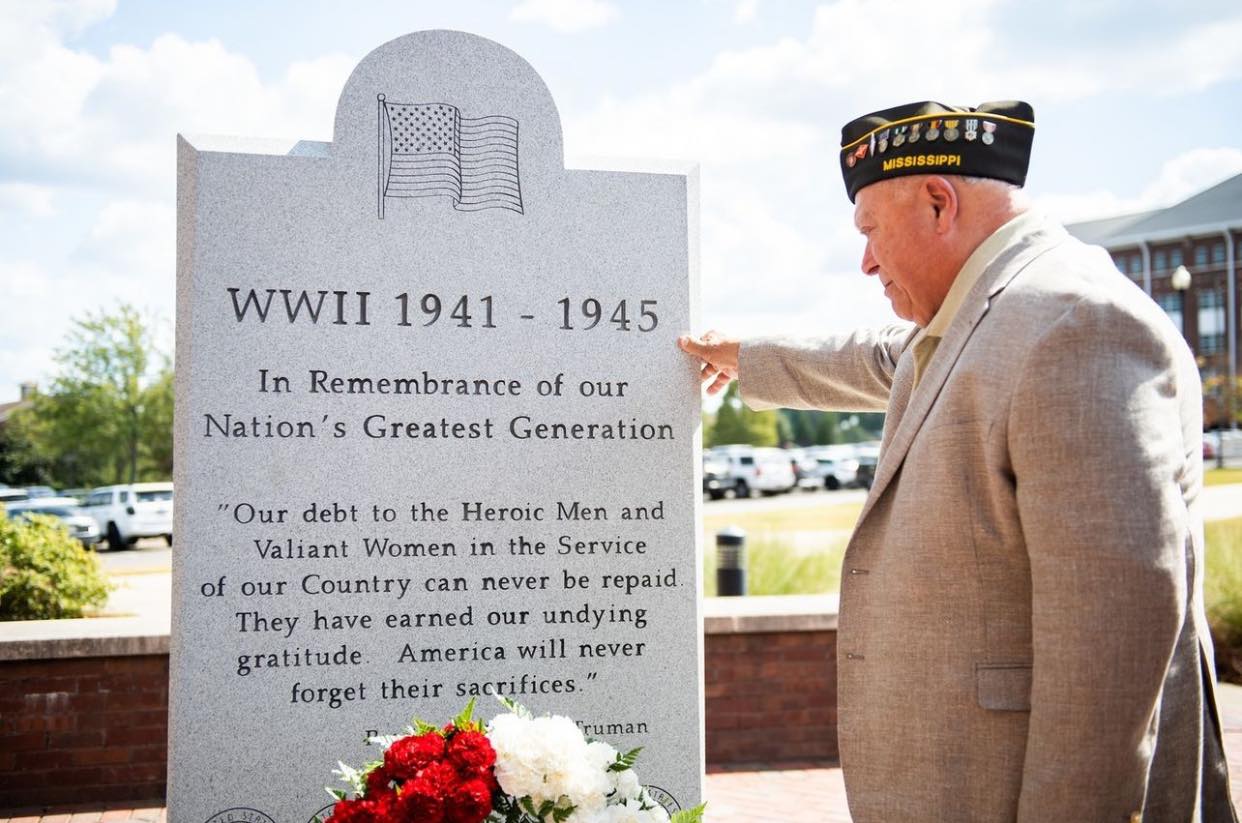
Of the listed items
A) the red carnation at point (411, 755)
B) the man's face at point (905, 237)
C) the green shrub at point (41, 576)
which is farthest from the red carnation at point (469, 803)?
the green shrub at point (41, 576)

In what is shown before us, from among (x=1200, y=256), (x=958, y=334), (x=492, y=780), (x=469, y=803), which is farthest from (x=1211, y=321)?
(x=469, y=803)

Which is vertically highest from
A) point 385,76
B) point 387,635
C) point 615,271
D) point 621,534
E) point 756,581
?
point 385,76

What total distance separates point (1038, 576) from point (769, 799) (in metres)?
4.09

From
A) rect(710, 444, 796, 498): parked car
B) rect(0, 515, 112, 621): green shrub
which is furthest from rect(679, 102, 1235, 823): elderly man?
rect(710, 444, 796, 498): parked car

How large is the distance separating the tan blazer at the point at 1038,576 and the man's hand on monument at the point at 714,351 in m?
0.91

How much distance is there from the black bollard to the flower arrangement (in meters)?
6.63

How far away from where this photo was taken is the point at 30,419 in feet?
148

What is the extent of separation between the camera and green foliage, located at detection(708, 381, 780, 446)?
59.7m

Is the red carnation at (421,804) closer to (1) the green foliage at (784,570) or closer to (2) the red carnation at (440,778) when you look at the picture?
(2) the red carnation at (440,778)

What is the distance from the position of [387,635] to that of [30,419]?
48.2 metres

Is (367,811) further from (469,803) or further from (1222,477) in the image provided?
(1222,477)

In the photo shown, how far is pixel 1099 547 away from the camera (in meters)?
1.79

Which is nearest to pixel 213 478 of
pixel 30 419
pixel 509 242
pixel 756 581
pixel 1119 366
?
pixel 509 242

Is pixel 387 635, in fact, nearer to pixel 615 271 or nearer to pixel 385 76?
pixel 615 271
